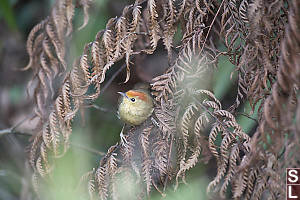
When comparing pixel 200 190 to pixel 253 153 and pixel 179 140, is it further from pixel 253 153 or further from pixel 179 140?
pixel 253 153

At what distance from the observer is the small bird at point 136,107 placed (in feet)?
5.35

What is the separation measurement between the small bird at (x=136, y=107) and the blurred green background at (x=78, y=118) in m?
0.22

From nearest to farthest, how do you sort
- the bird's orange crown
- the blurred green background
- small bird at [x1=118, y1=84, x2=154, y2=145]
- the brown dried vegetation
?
the brown dried vegetation → small bird at [x1=118, y1=84, x2=154, y2=145] → the bird's orange crown → the blurred green background

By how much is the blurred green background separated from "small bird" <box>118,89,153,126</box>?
0.22m

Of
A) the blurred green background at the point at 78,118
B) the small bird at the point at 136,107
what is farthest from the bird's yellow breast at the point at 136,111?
the blurred green background at the point at 78,118

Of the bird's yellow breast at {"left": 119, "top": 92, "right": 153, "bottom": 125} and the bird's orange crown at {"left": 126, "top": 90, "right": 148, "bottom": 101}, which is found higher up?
the bird's orange crown at {"left": 126, "top": 90, "right": 148, "bottom": 101}

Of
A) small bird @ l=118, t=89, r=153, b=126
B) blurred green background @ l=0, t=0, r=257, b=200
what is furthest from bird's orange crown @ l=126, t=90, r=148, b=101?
blurred green background @ l=0, t=0, r=257, b=200

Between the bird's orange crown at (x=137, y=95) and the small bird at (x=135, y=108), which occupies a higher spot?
the bird's orange crown at (x=137, y=95)

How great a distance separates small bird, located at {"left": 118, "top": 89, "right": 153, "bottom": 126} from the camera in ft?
5.35

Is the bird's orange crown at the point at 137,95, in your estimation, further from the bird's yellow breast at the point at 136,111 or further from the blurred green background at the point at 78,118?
the blurred green background at the point at 78,118

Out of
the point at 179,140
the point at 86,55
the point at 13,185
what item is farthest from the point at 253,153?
the point at 13,185

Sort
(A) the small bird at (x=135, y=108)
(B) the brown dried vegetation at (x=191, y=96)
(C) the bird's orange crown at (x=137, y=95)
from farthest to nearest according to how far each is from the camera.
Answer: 1. (C) the bird's orange crown at (x=137, y=95)
2. (A) the small bird at (x=135, y=108)
3. (B) the brown dried vegetation at (x=191, y=96)

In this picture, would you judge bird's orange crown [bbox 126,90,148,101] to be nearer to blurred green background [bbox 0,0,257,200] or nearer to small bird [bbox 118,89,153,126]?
small bird [bbox 118,89,153,126]

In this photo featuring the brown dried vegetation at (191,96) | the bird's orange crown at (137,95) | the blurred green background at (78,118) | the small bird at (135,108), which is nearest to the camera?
the brown dried vegetation at (191,96)
